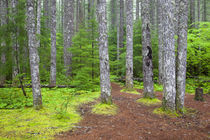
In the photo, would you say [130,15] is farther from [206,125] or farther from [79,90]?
[206,125]

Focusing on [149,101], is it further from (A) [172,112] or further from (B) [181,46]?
(B) [181,46]

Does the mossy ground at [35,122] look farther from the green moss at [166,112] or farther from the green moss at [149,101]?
the green moss at [149,101]

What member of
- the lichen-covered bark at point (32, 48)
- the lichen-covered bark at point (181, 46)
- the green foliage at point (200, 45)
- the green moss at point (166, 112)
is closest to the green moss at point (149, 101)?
the green moss at point (166, 112)

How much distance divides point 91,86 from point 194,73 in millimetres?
12707

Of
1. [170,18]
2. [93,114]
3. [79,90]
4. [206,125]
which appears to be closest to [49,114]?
[93,114]

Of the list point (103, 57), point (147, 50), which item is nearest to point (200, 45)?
point (147, 50)

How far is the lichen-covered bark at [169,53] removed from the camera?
20.3 ft

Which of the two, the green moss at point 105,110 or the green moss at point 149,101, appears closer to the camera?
the green moss at point 105,110

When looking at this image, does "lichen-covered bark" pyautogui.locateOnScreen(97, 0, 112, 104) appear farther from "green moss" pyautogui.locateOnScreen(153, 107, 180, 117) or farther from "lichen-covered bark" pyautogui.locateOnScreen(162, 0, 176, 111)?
"lichen-covered bark" pyautogui.locateOnScreen(162, 0, 176, 111)

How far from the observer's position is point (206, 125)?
5289 millimetres

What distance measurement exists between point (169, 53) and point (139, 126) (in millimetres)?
3154

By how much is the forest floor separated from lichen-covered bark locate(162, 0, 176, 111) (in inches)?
35.2

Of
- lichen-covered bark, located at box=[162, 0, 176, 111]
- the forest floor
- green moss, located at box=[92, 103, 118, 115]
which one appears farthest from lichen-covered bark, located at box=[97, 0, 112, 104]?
lichen-covered bark, located at box=[162, 0, 176, 111]

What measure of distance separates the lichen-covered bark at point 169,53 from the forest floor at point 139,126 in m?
0.90
